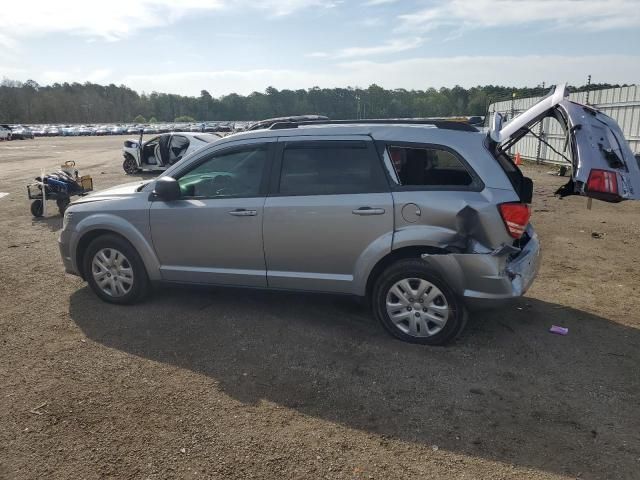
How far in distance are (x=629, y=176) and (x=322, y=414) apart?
3300mm

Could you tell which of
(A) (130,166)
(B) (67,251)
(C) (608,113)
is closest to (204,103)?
(A) (130,166)

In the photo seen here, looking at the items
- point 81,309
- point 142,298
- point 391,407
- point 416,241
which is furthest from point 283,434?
point 81,309

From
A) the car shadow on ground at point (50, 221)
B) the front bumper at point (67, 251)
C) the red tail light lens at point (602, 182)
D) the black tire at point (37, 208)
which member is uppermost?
the red tail light lens at point (602, 182)

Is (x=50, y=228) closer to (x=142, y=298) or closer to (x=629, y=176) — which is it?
(x=142, y=298)

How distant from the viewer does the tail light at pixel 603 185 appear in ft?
13.9

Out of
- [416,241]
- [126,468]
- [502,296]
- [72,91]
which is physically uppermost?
[72,91]

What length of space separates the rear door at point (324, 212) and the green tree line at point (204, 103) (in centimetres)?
3267

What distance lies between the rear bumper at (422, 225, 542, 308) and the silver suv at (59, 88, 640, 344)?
0.01 meters

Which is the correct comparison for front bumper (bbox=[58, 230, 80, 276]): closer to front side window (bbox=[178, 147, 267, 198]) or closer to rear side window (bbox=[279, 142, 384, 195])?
front side window (bbox=[178, 147, 267, 198])

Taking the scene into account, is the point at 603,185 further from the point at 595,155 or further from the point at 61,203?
the point at 61,203

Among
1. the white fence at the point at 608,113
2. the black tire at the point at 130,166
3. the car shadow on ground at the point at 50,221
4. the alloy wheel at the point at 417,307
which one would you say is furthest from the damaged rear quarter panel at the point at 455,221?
the black tire at the point at 130,166

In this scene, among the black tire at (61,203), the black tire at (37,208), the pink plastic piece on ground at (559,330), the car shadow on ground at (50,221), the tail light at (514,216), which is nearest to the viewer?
the tail light at (514,216)

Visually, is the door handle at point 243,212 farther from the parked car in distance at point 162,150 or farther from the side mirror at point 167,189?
the parked car in distance at point 162,150

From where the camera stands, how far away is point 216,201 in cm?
488
